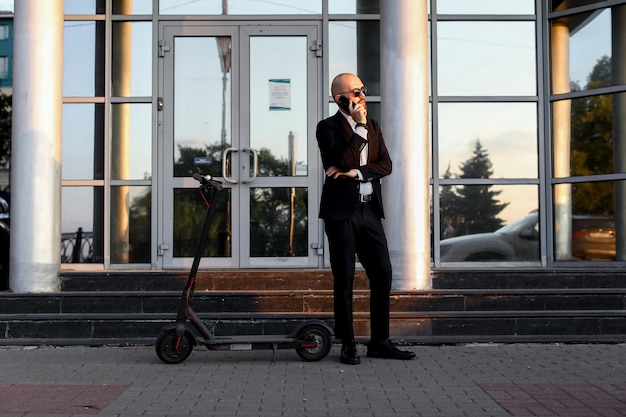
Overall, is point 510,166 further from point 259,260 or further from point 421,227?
point 259,260

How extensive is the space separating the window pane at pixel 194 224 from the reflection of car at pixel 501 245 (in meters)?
2.32

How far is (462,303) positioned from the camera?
8141 mm

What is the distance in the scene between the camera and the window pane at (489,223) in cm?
995

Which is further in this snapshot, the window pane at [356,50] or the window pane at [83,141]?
the window pane at [356,50]

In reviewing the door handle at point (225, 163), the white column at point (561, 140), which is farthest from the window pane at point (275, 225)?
the white column at point (561, 140)

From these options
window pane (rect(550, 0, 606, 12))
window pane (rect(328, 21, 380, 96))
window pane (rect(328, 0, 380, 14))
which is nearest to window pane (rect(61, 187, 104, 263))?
window pane (rect(328, 21, 380, 96))

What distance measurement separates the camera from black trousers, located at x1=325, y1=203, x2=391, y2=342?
671 centimetres

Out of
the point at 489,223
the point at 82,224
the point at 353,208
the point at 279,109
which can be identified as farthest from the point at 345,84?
the point at 82,224

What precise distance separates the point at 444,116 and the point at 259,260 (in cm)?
253

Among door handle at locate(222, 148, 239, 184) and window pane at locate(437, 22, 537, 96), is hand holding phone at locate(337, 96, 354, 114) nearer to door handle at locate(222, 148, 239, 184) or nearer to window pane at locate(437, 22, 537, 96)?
door handle at locate(222, 148, 239, 184)

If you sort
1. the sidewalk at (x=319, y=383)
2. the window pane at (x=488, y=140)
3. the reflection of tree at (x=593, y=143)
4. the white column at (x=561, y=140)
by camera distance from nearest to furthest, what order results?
the sidewalk at (x=319, y=383) → the reflection of tree at (x=593, y=143) → the white column at (x=561, y=140) → the window pane at (x=488, y=140)

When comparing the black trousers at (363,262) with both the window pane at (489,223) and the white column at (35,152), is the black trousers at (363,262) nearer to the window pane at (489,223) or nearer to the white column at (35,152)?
the white column at (35,152)

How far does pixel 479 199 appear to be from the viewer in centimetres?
1008

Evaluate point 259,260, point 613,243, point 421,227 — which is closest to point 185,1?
point 259,260
